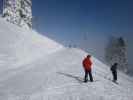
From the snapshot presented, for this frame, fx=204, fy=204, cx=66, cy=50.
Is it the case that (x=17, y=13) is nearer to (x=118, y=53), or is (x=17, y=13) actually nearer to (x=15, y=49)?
(x=118, y=53)

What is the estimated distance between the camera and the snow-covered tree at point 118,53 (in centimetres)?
6499

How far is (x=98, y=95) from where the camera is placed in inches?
516

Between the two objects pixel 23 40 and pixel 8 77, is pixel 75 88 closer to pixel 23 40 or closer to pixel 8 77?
pixel 8 77

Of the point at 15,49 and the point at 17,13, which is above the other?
the point at 17,13

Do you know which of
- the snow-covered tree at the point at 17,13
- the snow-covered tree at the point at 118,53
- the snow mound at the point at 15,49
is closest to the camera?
the snow mound at the point at 15,49

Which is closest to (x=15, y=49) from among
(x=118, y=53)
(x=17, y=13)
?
A: (x=17, y=13)

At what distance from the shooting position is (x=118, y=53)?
6644 centimetres

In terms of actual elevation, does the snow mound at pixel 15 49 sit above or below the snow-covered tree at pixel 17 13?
below

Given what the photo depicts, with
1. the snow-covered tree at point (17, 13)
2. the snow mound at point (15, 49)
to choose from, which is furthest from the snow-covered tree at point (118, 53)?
the snow mound at point (15, 49)

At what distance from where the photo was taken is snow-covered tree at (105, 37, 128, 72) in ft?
213

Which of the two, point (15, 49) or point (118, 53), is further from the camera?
point (118, 53)

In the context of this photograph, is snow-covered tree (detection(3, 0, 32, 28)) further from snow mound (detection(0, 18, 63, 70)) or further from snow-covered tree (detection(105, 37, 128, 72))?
snow-covered tree (detection(105, 37, 128, 72))

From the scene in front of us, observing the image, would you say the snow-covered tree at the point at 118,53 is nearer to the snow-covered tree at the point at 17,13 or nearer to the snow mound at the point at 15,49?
the snow-covered tree at the point at 17,13

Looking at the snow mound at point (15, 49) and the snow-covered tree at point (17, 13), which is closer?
the snow mound at point (15, 49)
